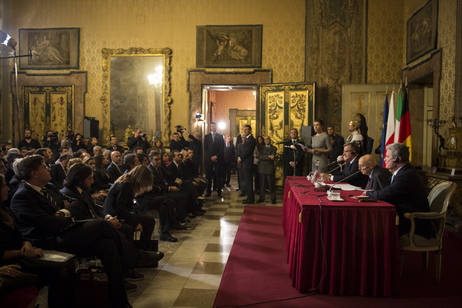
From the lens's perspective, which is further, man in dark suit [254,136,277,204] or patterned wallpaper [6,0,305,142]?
patterned wallpaper [6,0,305,142]

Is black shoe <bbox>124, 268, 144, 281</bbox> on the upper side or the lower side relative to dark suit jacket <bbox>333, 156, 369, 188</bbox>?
lower

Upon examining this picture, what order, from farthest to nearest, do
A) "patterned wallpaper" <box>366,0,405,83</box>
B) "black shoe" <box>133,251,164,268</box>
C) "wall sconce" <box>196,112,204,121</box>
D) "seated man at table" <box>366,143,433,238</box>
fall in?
1. "wall sconce" <box>196,112,204,121</box>
2. "patterned wallpaper" <box>366,0,405,83</box>
3. "black shoe" <box>133,251,164,268</box>
4. "seated man at table" <box>366,143,433,238</box>

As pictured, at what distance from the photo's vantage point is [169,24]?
11117 millimetres

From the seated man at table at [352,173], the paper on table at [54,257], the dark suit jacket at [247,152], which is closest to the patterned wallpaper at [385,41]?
the dark suit jacket at [247,152]

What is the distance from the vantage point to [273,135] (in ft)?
33.9

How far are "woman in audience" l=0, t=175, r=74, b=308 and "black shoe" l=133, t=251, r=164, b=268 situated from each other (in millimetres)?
1286

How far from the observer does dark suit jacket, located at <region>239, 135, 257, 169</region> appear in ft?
27.6

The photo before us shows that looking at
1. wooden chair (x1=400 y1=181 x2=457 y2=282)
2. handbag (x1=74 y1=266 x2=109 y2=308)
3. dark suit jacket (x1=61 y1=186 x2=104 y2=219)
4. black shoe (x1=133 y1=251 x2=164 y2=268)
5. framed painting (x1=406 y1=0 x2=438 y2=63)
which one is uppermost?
framed painting (x1=406 y1=0 x2=438 y2=63)

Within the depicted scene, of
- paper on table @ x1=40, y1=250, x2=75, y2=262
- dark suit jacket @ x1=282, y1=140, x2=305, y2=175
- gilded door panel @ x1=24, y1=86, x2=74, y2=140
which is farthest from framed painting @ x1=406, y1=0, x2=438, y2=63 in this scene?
gilded door panel @ x1=24, y1=86, x2=74, y2=140

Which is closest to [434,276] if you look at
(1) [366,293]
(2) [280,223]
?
(1) [366,293]

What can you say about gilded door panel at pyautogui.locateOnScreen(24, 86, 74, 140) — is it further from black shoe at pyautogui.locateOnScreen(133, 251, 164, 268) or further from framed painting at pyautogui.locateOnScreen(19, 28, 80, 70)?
black shoe at pyautogui.locateOnScreen(133, 251, 164, 268)

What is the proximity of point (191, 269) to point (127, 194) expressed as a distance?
1023 mm

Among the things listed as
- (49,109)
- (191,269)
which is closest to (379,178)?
(191,269)

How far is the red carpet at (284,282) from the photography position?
3160 millimetres
